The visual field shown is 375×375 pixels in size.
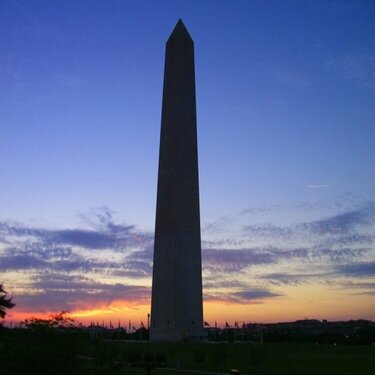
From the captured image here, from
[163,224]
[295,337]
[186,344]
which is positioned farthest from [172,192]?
[295,337]

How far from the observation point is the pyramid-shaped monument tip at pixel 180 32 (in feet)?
165

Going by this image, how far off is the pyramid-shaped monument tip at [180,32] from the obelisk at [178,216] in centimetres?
56

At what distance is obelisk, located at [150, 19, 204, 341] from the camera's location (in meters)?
46.4

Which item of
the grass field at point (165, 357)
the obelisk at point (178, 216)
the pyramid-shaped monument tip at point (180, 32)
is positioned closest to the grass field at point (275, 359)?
the grass field at point (165, 357)

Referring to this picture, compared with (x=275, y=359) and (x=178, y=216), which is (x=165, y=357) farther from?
(x=178, y=216)

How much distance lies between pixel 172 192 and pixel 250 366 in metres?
20.1

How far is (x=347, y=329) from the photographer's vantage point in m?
89.7

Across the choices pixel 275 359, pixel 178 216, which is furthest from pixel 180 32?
pixel 275 359

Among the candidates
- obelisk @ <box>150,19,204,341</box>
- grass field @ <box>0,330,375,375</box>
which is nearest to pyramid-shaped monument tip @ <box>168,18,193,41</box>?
obelisk @ <box>150,19,204,341</box>

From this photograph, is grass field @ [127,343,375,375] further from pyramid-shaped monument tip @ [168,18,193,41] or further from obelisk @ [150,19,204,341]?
pyramid-shaped monument tip @ [168,18,193,41]

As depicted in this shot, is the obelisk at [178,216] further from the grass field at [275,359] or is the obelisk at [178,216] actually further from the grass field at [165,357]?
the grass field at [275,359]

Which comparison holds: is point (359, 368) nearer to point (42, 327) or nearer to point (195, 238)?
point (42, 327)

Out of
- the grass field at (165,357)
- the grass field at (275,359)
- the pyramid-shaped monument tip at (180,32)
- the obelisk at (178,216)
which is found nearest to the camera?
the grass field at (165,357)

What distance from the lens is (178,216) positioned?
4719 cm
